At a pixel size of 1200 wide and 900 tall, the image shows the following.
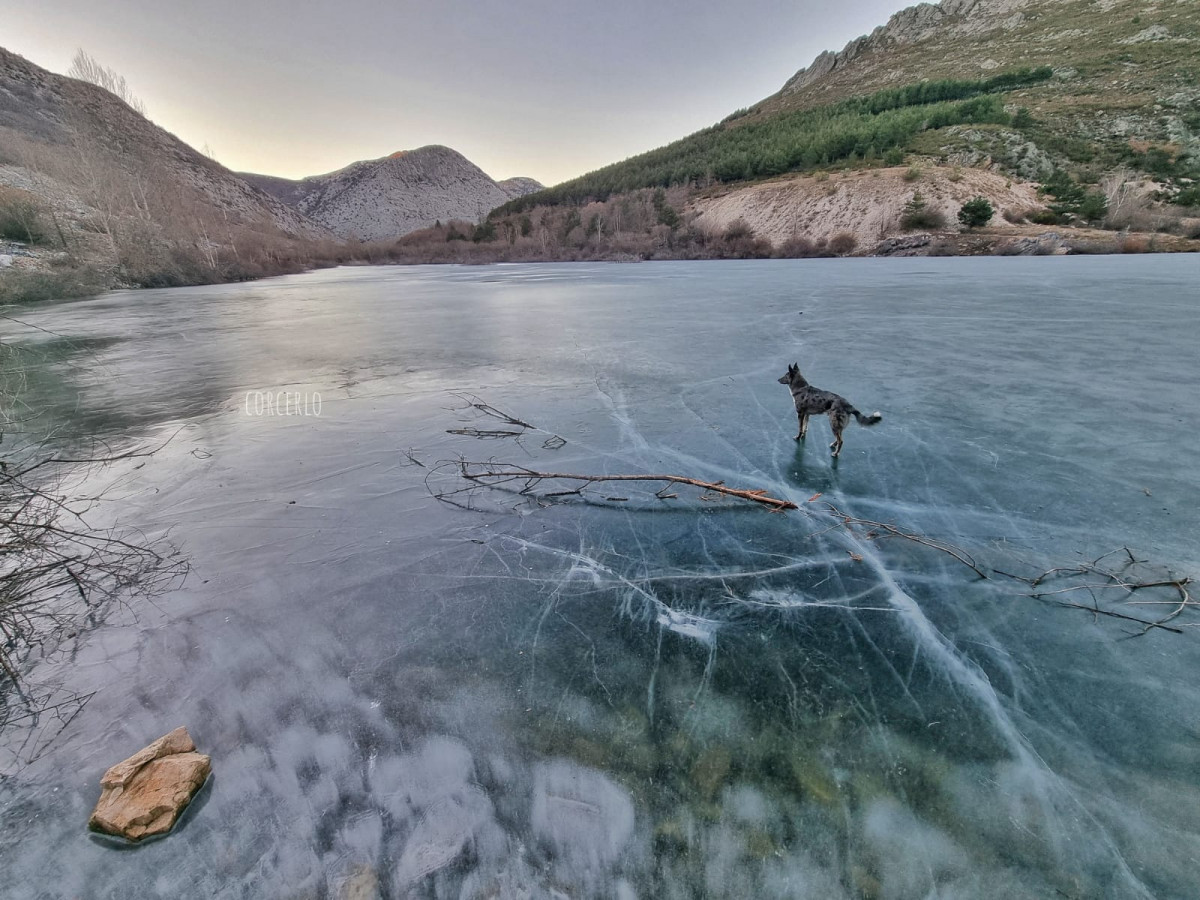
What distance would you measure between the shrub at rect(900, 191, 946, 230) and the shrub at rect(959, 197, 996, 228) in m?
1.75

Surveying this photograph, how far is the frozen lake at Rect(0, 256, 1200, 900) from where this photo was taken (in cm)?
198

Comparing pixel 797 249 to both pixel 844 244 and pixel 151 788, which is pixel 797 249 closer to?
pixel 844 244

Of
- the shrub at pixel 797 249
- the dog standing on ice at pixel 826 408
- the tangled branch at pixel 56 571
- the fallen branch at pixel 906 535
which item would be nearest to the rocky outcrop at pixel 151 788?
the tangled branch at pixel 56 571

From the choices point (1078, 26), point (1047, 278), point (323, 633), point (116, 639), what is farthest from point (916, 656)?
point (1078, 26)

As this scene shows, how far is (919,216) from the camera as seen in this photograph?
42938 mm

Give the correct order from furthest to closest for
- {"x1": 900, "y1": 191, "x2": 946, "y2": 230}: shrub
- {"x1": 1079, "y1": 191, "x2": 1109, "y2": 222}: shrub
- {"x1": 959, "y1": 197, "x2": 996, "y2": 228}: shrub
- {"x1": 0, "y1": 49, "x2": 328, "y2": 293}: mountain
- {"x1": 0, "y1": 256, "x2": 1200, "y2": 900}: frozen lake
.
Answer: {"x1": 900, "y1": 191, "x2": 946, "y2": 230}: shrub
{"x1": 1079, "y1": 191, "x2": 1109, "y2": 222}: shrub
{"x1": 959, "y1": 197, "x2": 996, "y2": 228}: shrub
{"x1": 0, "y1": 49, "x2": 328, "y2": 293}: mountain
{"x1": 0, "y1": 256, "x2": 1200, "y2": 900}: frozen lake

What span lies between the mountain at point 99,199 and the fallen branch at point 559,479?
34907 mm

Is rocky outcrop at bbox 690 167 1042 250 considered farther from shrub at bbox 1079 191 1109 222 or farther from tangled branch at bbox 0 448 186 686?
tangled branch at bbox 0 448 186 686

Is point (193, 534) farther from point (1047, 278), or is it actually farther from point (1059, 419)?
point (1047, 278)

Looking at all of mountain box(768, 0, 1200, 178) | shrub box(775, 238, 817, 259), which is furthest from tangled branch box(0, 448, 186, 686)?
mountain box(768, 0, 1200, 178)

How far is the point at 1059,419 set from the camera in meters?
5.80

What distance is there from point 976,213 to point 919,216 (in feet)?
14.2

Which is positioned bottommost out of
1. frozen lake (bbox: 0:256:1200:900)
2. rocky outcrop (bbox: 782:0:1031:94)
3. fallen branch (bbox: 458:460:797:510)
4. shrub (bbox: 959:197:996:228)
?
frozen lake (bbox: 0:256:1200:900)

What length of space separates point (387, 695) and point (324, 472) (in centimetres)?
325
